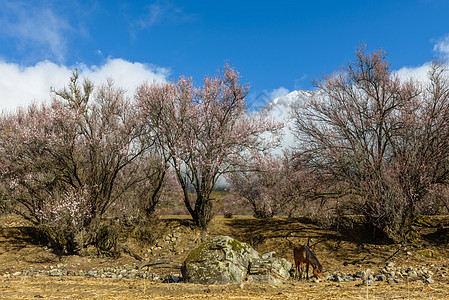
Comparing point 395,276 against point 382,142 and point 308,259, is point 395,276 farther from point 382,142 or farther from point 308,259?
point 382,142

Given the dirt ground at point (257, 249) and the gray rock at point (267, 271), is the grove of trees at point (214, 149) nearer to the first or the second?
the dirt ground at point (257, 249)

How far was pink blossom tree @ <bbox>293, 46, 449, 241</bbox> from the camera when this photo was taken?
1166 centimetres

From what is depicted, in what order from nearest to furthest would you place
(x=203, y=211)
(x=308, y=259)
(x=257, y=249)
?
(x=308, y=259) < (x=257, y=249) < (x=203, y=211)

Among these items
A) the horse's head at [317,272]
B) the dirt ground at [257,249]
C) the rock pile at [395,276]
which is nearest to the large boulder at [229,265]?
the dirt ground at [257,249]

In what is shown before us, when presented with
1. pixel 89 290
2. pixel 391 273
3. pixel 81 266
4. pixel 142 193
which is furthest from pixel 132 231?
pixel 391 273

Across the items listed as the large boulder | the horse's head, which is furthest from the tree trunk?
the horse's head

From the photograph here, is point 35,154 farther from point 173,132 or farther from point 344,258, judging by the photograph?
point 344,258

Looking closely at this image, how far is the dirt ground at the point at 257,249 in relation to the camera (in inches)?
264

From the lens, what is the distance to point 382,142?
44.4 ft

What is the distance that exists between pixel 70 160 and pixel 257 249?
30.0 ft

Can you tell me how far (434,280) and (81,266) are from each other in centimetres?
1175

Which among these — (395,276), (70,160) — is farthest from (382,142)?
(70,160)

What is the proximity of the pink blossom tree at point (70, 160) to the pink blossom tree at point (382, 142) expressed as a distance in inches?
305

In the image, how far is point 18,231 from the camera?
16047 mm
